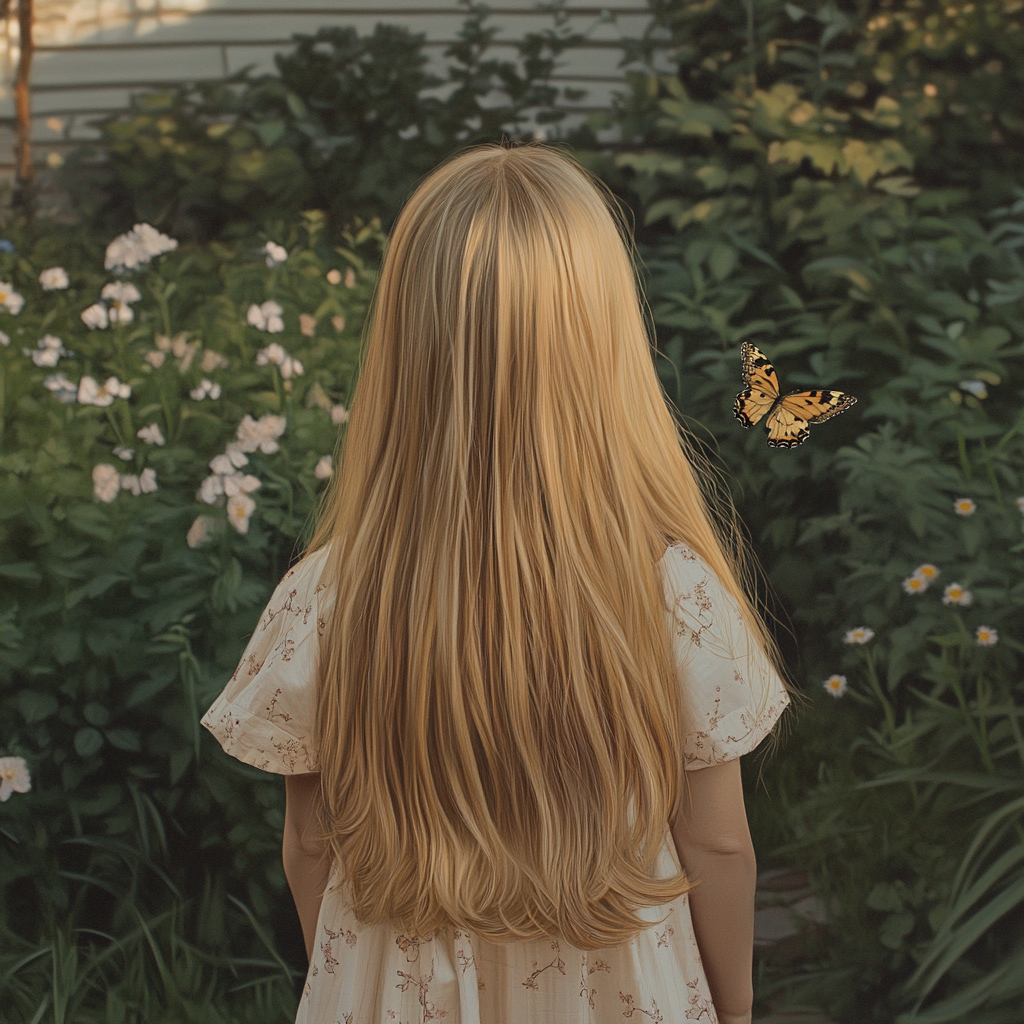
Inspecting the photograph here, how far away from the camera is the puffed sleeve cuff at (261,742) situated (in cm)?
113

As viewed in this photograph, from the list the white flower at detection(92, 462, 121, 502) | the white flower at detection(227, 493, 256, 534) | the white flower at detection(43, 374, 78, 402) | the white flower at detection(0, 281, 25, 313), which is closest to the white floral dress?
the white flower at detection(227, 493, 256, 534)

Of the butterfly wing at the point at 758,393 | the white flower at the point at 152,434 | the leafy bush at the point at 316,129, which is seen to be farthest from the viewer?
the leafy bush at the point at 316,129

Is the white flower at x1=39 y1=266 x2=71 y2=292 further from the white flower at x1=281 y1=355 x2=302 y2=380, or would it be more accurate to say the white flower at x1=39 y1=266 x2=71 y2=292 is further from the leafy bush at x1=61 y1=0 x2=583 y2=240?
the white flower at x1=281 y1=355 x2=302 y2=380

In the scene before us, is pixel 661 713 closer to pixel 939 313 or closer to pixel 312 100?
pixel 939 313

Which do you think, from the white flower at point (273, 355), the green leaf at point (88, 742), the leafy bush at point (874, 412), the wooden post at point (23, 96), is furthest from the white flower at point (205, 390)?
the leafy bush at point (874, 412)

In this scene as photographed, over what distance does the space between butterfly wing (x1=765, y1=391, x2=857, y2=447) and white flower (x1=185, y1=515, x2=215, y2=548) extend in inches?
45.1

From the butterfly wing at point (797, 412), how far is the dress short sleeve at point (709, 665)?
1.56ft

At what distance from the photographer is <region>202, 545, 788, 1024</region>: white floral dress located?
3.53 ft

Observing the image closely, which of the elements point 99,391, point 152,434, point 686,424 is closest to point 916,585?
point 686,424

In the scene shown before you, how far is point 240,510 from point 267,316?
50cm

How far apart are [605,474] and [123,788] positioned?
1489mm

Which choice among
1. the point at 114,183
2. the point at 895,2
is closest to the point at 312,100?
the point at 114,183

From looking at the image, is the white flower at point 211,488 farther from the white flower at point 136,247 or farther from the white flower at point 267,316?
the white flower at point 136,247

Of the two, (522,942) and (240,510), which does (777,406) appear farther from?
(240,510)
